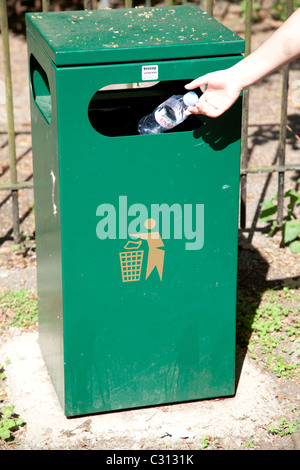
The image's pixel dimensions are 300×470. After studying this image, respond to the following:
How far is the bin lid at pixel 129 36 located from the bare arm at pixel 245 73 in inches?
3.4

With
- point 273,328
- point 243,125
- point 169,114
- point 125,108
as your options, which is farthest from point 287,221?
point 169,114

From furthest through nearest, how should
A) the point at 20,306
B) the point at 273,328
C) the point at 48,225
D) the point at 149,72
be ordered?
1. the point at 20,306
2. the point at 273,328
3. the point at 48,225
4. the point at 149,72

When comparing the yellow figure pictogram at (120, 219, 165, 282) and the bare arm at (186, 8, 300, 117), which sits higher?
the bare arm at (186, 8, 300, 117)

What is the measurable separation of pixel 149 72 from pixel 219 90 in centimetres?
26

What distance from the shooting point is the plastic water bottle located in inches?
109

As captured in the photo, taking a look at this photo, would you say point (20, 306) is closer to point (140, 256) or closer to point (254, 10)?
point (140, 256)

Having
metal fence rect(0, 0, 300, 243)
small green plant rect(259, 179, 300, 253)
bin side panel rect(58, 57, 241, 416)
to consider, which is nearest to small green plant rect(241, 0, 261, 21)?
small green plant rect(259, 179, 300, 253)

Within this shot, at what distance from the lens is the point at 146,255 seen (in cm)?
286

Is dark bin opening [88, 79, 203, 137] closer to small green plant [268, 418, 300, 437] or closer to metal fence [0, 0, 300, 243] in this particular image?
metal fence [0, 0, 300, 243]

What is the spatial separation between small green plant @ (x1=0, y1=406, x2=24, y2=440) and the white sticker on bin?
1509 millimetres

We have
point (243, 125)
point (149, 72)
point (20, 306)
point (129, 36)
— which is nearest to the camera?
point (149, 72)

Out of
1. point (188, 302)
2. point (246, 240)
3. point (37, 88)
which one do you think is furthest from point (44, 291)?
point (246, 240)

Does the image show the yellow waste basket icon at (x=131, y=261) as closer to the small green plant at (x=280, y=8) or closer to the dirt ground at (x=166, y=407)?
the dirt ground at (x=166, y=407)

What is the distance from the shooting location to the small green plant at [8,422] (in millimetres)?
2976
